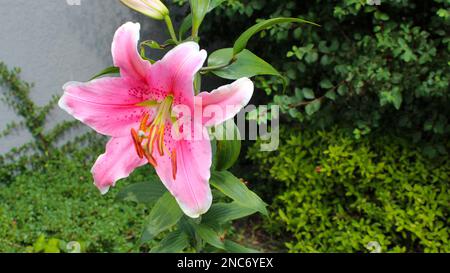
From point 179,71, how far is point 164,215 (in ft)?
0.88

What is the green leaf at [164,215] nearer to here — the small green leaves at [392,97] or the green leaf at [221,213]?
the green leaf at [221,213]

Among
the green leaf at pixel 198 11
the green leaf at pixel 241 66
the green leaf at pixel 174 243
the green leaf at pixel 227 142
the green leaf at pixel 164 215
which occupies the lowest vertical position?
the green leaf at pixel 174 243

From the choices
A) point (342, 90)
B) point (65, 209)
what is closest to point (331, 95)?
point (342, 90)

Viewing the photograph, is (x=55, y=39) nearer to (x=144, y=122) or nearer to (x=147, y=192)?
(x=147, y=192)

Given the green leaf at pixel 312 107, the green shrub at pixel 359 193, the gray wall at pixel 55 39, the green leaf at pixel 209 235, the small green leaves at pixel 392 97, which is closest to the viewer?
the green leaf at pixel 209 235

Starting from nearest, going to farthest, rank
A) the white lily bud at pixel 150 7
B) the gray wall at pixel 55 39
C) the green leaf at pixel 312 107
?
1. the white lily bud at pixel 150 7
2. the green leaf at pixel 312 107
3. the gray wall at pixel 55 39

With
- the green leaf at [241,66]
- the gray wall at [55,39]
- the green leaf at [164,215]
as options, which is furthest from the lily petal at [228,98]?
the gray wall at [55,39]

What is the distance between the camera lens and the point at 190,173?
631mm

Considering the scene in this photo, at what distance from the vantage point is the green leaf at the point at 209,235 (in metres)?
0.88

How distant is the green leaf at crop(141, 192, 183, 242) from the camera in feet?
2.55

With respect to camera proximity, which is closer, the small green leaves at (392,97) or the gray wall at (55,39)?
the small green leaves at (392,97)

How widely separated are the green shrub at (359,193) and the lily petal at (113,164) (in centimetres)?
160

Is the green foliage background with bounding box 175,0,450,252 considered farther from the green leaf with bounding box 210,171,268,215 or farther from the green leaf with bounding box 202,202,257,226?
the green leaf with bounding box 210,171,268,215
